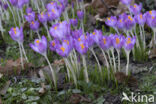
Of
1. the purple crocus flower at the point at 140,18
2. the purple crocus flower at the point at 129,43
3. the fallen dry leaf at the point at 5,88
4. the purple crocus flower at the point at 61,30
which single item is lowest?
the fallen dry leaf at the point at 5,88

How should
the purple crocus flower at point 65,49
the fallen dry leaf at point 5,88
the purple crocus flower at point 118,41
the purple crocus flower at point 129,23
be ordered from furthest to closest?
the purple crocus flower at point 129,23, the fallen dry leaf at point 5,88, the purple crocus flower at point 118,41, the purple crocus flower at point 65,49

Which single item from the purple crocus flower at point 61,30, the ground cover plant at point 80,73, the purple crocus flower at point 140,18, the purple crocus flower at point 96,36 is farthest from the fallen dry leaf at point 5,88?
the purple crocus flower at point 140,18

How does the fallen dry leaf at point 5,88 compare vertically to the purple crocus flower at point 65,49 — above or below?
below

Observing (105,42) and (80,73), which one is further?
(80,73)

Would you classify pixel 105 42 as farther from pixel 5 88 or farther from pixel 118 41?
pixel 5 88

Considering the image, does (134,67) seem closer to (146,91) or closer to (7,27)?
(146,91)

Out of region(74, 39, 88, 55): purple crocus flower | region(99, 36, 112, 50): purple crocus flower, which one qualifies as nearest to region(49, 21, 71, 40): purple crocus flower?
region(74, 39, 88, 55): purple crocus flower

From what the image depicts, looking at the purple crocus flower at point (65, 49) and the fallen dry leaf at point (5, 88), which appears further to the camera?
the fallen dry leaf at point (5, 88)

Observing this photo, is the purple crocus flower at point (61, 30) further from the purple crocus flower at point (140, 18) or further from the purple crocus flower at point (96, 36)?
the purple crocus flower at point (140, 18)

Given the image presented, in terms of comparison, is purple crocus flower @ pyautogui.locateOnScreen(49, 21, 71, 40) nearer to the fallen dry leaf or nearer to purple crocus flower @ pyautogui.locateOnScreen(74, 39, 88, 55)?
purple crocus flower @ pyautogui.locateOnScreen(74, 39, 88, 55)

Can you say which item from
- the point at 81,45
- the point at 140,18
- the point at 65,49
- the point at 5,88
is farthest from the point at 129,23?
the point at 5,88

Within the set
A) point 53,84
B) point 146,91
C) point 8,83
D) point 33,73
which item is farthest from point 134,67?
point 8,83
